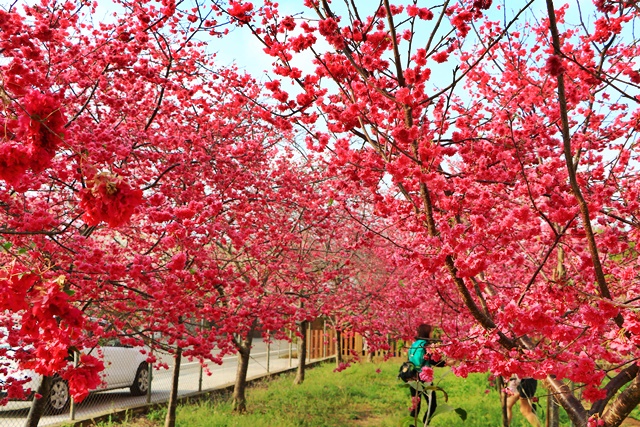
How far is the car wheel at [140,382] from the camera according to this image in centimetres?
1035

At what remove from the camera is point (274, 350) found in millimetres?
24266

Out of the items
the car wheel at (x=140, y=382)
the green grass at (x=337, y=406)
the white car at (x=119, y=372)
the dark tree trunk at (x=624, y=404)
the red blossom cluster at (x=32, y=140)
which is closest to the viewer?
the red blossom cluster at (x=32, y=140)

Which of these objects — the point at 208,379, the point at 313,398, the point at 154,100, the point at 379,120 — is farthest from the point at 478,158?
the point at 208,379

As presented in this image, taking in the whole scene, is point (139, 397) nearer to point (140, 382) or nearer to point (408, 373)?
point (140, 382)

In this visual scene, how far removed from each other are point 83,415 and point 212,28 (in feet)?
20.9

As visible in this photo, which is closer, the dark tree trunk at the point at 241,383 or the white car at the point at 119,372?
the white car at the point at 119,372

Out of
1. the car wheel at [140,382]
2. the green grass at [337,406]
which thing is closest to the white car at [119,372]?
the car wheel at [140,382]

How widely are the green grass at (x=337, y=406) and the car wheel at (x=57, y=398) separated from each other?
118 cm

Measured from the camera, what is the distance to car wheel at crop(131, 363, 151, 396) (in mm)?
10352

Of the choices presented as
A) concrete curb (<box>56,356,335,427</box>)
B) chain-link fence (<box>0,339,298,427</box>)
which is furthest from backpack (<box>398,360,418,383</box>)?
concrete curb (<box>56,356,335,427</box>)

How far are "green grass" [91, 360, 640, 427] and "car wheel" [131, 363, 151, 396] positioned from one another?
139cm

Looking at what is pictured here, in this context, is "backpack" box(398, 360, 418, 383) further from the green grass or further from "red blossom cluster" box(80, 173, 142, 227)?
"red blossom cluster" box(80, 173, 142, 227)

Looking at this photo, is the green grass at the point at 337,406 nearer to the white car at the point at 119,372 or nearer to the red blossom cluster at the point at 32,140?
the white car at the point at 119,372

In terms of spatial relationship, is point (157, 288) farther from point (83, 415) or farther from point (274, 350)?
point (274, 350)
